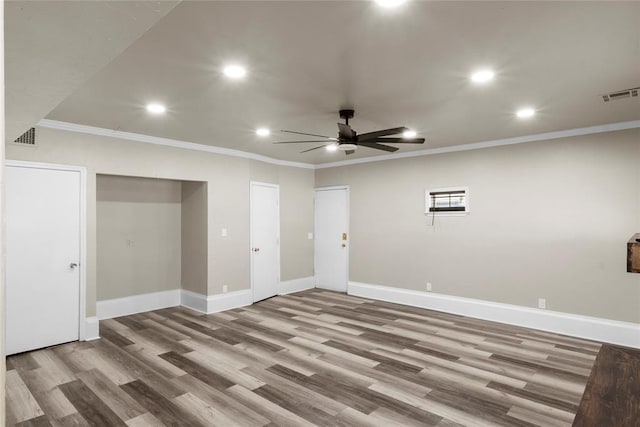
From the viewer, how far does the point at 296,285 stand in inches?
286

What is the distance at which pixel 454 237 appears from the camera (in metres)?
5.68

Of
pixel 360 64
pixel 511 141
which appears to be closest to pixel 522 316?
pixel 511 141

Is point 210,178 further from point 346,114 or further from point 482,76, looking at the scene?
point 482,76

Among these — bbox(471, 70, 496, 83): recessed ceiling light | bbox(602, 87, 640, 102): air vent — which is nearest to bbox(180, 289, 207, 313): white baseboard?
bbox(471, 70, 496, 83): recessed ceiling light

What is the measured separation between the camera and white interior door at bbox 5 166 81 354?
399cm

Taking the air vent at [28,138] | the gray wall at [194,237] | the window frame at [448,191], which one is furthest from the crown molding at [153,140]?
the window frame at [448,191]

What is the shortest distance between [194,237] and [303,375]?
10.8 ft

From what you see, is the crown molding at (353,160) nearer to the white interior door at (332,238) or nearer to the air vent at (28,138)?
the air vent at (28,138)

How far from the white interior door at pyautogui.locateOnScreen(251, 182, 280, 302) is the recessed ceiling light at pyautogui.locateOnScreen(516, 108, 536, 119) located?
13.7 ft

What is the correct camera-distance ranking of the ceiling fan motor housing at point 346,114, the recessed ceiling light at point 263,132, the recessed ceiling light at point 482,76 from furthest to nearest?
1. the recessed ceiling light at point 263,132
2. the ceiling fan motor housing at point 346,114
3. the recessed ceiling light at point 482,76

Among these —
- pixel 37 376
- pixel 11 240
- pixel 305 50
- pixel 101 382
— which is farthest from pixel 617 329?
pixel 11 240

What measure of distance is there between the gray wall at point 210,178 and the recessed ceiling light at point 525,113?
4150 mm

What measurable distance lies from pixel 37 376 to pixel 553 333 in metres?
5.87

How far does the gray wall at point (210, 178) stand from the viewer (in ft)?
14.3
